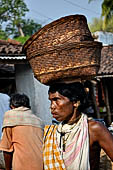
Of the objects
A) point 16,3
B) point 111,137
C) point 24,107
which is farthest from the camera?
point 16,3

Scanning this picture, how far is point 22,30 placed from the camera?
3159cm

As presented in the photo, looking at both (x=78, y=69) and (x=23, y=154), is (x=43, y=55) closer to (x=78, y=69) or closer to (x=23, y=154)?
(x=78, y=69)

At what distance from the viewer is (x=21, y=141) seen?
2.96 m

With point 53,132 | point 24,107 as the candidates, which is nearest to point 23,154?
point 24,107

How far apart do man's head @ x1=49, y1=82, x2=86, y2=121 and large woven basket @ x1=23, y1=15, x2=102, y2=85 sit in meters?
0.09

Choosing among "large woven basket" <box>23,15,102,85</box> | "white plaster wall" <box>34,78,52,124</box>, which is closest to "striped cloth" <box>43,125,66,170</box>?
"large woven basket" <box>23,15,102,85</box>

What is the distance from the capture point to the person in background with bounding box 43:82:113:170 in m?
1.69

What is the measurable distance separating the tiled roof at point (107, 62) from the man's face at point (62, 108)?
8.55m

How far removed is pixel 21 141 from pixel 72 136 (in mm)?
1365

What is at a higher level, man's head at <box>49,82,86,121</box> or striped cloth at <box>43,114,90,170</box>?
man's head at <box>49,82,86,121</box>

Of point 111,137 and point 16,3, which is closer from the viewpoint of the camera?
point 111,137

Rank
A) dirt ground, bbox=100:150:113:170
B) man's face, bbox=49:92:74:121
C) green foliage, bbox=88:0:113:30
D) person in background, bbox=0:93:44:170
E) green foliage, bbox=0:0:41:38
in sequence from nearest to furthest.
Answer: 1. man's face, bbox=49:92:74:121
2. person in background, bbox=0:93:44:170
3. dirt ground, bbox=100:150:113:170
4. green foliage, bbox=88:0:113:30
5. green foliage, bbox=0:0:41:38

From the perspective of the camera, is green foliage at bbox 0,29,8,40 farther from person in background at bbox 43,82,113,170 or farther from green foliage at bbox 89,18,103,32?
person in background at bbox 43,82,113,170

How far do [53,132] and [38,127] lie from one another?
4.21 ft
